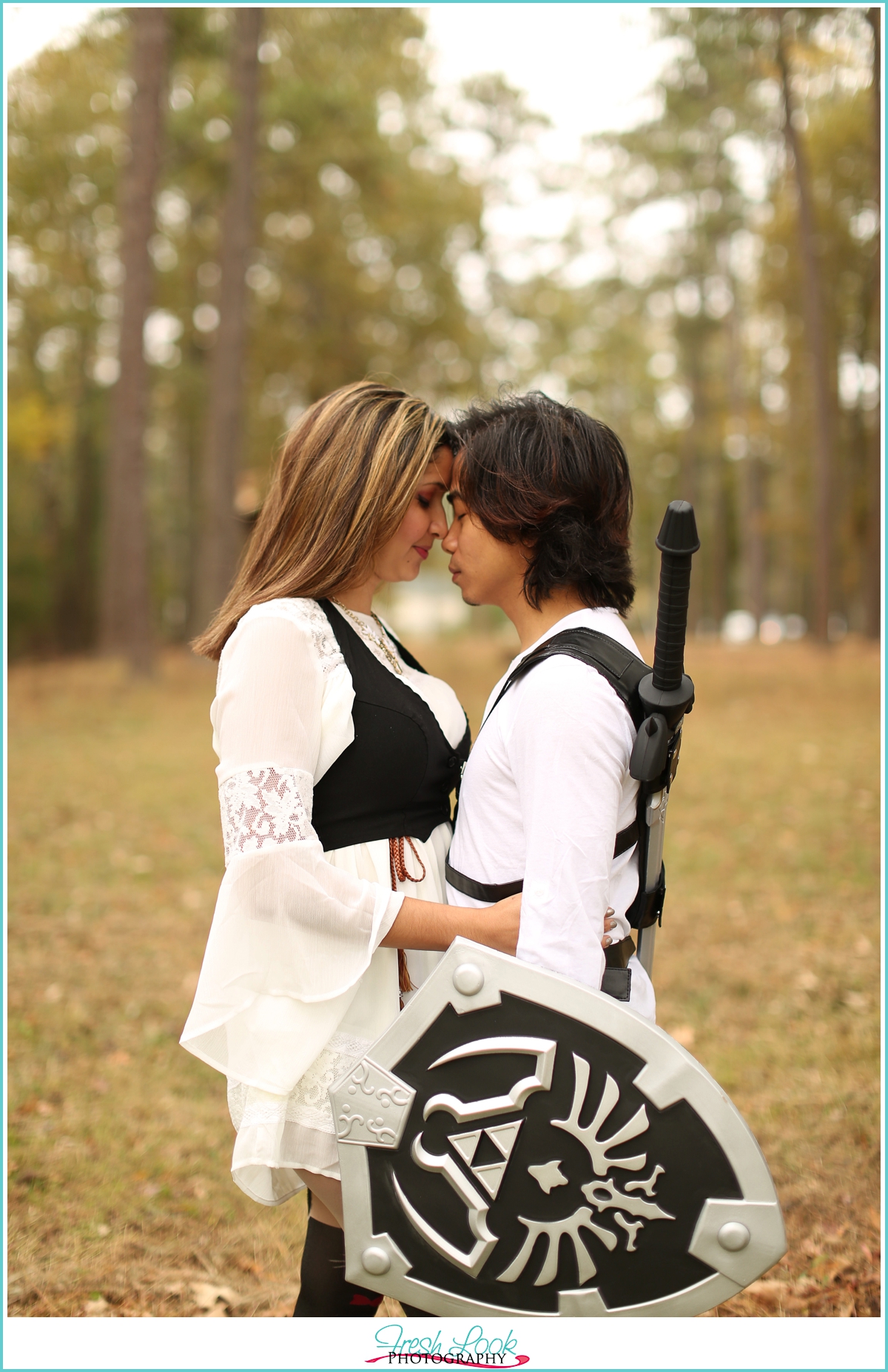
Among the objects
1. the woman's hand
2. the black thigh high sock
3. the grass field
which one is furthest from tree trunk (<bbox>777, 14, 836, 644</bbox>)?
the woman's hand

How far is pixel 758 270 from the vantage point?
69.7 ft

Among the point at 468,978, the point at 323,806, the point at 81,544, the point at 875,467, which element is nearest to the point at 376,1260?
the point at 468,978

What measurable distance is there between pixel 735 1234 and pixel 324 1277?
0.97 meters

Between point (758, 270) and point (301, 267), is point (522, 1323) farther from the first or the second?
point (758, 270)

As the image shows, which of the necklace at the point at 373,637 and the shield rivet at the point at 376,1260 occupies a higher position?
the necklace at the point at 373,637

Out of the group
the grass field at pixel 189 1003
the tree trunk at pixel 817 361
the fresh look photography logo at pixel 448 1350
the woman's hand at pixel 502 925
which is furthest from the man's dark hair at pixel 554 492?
the tree trunk at pixel 817 361

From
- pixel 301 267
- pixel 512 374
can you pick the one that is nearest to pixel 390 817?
pixel 301 267

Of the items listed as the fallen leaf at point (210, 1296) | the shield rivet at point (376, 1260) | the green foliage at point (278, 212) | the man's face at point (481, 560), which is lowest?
the fallen leaf at point (210, 1296)

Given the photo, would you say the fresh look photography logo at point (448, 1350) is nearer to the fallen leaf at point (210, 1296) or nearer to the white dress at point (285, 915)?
the white dress at point (285, 915)

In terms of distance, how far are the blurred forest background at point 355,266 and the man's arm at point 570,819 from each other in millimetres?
8573

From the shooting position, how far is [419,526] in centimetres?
217

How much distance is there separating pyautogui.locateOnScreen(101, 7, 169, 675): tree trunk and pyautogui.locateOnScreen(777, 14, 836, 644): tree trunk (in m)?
8.07

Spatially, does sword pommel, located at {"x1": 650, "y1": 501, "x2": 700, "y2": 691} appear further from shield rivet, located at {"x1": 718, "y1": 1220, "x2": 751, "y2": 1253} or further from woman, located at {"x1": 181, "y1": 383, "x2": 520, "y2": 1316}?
shield rivet, located at {"x1": 718, "y1": 1220, "x2": 751, "y2": 1253}

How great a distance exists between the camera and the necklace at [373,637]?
7.04 ft
